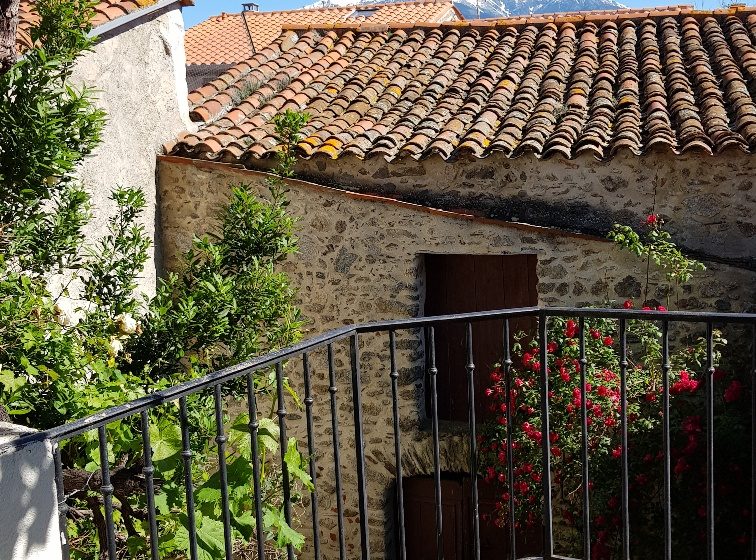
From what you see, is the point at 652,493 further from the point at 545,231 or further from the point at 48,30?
the point at 48,30

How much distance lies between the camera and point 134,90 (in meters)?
7.08

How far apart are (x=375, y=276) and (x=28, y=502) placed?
5.32 m

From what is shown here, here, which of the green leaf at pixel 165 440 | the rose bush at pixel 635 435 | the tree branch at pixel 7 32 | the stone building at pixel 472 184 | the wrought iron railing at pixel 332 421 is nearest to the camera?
the wrought iron railing at pixel 332 421

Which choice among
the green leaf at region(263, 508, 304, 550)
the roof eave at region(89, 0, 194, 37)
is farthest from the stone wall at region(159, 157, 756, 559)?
the green leaf at region(263, 508, 304, 550)

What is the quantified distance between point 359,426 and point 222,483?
2.05 feet

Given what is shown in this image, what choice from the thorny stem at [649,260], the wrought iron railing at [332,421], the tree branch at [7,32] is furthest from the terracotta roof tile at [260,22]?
the wrought iron railing at [332,421]

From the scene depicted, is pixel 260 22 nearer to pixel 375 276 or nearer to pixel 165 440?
pixel 375 276

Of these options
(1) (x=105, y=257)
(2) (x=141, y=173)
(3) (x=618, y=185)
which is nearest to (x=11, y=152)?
(1) (x=105, y=257)

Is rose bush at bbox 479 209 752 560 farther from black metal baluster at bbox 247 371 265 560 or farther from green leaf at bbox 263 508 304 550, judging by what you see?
black metal baluster at bbox 247 371 265 560

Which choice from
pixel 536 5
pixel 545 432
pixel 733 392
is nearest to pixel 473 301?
pixel 733 392

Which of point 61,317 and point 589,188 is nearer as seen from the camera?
point 61,317

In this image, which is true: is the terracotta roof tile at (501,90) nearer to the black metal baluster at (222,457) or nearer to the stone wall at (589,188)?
the stone wall at (589,188)

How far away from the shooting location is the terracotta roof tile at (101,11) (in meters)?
5.99

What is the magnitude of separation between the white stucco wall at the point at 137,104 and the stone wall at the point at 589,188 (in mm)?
939
